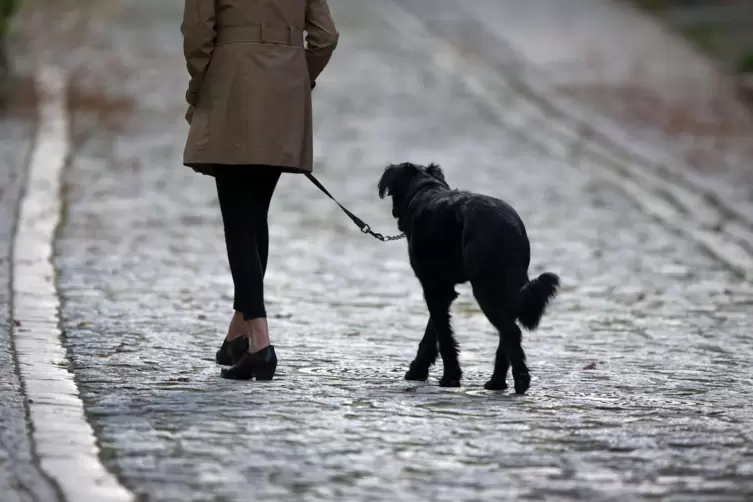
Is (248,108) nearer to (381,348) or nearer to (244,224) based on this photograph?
(244,224)

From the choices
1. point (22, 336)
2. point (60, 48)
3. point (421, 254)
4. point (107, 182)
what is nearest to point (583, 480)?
point (421, 254)

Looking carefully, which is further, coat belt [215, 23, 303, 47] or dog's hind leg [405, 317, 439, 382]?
dog's hind leg [405, 317, 439, 382]

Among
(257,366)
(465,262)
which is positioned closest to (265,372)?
(257,366)

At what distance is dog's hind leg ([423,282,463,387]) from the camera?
6719mm

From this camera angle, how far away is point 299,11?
672 centimetres

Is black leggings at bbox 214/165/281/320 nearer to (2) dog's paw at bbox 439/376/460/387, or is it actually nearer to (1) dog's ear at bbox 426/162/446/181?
(1) dog's ear at bbox 426/162/446/181

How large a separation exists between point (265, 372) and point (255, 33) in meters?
1.47

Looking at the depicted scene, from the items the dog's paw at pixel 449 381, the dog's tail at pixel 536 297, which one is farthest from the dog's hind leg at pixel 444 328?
the dog's tail at pixel 536 297

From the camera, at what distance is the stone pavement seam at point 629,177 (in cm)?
1186

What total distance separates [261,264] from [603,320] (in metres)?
2.66

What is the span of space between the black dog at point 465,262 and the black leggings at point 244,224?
603 mm

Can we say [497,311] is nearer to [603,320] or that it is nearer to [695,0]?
[603,320]

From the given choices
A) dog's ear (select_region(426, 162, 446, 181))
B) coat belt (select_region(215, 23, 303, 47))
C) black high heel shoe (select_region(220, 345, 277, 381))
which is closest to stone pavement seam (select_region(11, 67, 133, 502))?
black high heel shoe (select_region(220, 345, 277, 381))

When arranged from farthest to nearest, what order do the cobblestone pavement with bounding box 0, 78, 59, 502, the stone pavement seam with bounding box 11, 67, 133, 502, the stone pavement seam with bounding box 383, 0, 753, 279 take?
the stone pavement seam with bounding box 383, 0, 753, 279 < the stone pavement seam with bounding box 11, 67, 133, 502 < the cobblestone pavement with bounding box 0, 78, 59, 502
